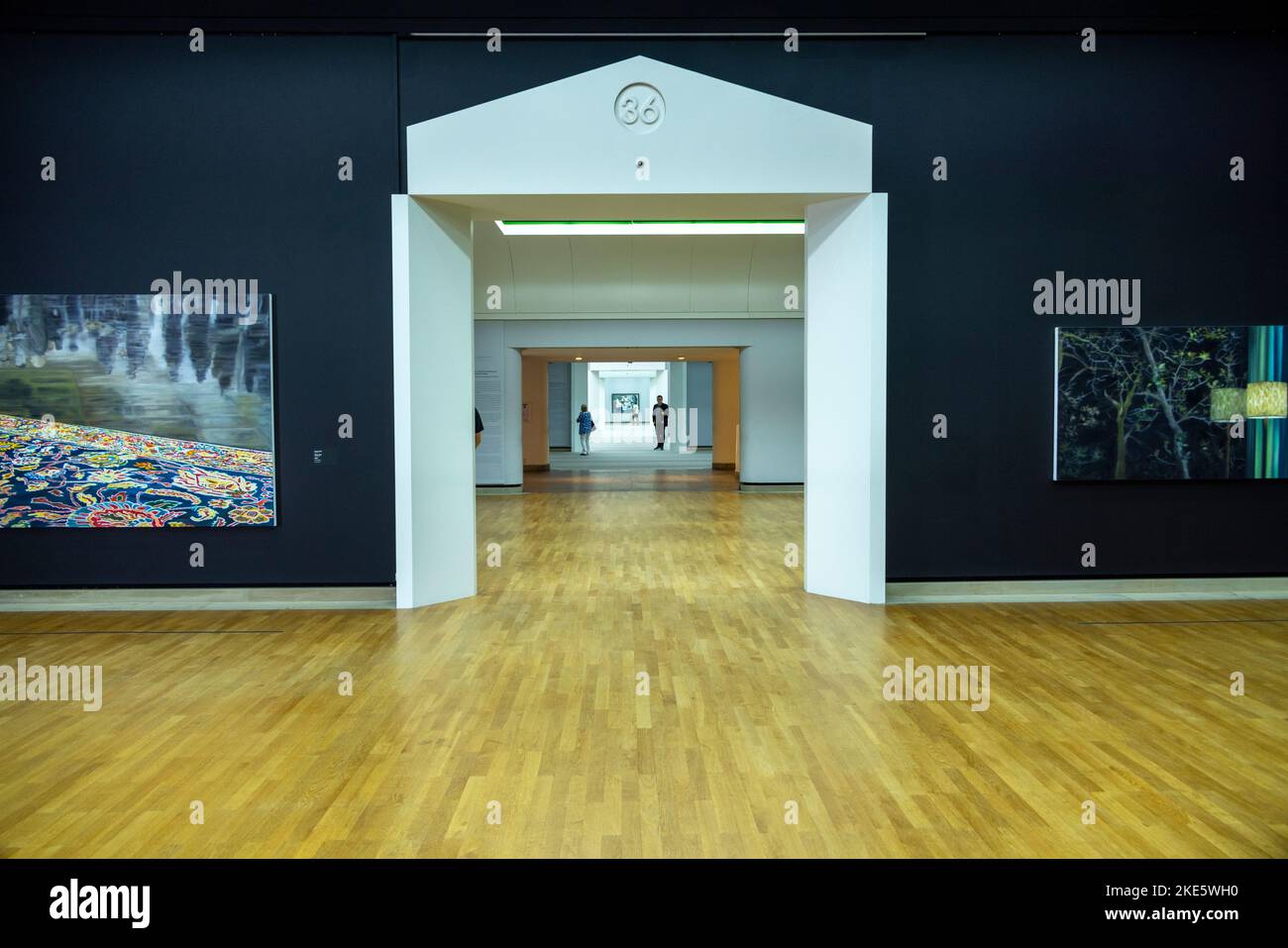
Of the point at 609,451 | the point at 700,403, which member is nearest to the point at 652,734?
the point at 609,451

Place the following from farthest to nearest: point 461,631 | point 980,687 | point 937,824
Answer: point 461,631 → point 980,687 → point 937,824

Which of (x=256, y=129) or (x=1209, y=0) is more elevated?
(x=1209, y=0)

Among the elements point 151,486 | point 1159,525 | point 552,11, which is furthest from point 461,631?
point 1159,525

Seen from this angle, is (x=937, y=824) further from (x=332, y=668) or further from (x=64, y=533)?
(x=64, y=533)

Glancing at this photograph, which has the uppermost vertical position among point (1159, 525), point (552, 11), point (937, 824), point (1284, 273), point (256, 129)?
point (552, 11)

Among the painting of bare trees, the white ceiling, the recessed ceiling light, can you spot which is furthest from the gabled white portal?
the white ceiling

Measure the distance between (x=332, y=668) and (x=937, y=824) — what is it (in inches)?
168

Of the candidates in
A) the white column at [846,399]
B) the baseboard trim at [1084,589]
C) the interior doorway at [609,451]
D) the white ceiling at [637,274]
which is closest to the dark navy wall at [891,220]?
the baseboard trim at [1084,589]

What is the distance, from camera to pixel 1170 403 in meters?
8.69

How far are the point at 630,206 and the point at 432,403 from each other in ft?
8.71

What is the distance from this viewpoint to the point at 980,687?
5.96 meters

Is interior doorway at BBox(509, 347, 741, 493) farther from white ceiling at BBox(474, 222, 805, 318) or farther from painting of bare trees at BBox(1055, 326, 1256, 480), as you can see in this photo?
painting of bare trees at BBox(1055, 326, 1256, 480)

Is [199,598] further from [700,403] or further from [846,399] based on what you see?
[700,403]

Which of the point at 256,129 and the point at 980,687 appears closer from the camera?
the point at 980,687
